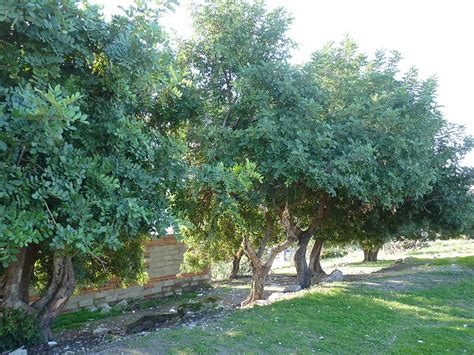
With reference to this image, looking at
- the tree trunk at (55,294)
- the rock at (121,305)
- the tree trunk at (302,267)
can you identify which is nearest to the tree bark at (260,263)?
the tree trunk at (302,267)

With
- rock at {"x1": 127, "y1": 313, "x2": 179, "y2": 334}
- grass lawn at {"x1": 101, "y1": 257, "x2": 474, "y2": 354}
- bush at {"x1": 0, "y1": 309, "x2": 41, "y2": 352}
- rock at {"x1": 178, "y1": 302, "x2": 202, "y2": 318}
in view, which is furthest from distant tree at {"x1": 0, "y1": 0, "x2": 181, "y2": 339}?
rock at {"x1": 178, "y1": 302, "x2": 202, "y2": 318}

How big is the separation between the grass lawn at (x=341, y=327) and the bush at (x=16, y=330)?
158 cm

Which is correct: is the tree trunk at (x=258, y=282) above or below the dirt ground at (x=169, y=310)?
above

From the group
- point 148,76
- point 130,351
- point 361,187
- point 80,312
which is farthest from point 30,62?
point 80,312

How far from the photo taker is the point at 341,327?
23.3 ft

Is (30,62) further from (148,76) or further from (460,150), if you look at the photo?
(460,150)

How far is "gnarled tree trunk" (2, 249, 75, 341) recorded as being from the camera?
7.02 metres

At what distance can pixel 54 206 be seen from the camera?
14.4ft

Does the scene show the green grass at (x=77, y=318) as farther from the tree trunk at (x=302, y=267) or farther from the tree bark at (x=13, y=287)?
the tree trunk at (x=302, y=267)

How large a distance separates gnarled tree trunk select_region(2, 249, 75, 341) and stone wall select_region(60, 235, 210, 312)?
5.79 m

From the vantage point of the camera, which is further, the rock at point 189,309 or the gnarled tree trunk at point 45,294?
the rock at point 189,309

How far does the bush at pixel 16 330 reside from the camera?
21.8 feet

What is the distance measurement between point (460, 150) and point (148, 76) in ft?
34.4

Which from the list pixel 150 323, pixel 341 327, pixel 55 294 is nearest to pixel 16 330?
pixel 55 294
